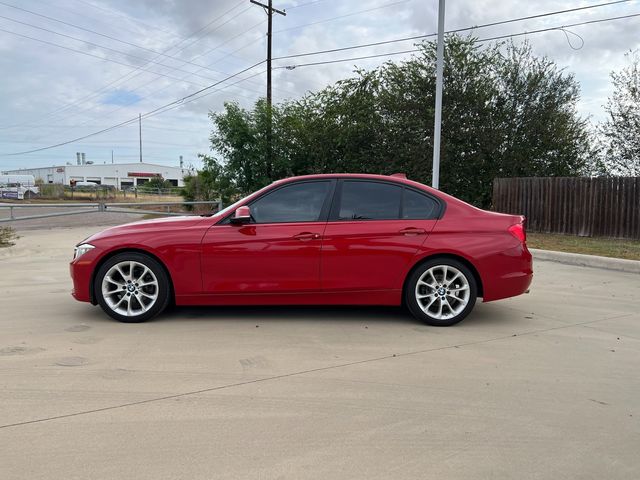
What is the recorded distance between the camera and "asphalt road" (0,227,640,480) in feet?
9.21

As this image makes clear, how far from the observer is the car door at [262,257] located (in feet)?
17.4

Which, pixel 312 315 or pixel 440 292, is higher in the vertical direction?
pixel 440 292

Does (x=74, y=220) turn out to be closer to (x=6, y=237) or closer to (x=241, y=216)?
(x=6, y=237)

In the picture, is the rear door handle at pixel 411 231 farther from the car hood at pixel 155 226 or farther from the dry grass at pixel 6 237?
the dry grass at pixel 6 237

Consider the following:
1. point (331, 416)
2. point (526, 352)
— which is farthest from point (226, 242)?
point (526, 352)

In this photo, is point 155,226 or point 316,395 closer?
point 316,395

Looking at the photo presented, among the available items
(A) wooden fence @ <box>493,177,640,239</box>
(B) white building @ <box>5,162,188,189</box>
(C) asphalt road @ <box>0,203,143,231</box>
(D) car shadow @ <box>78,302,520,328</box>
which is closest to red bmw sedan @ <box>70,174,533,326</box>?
(D) car shadow @ <box>78,302,520,328</box>

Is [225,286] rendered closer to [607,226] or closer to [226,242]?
[226,242]

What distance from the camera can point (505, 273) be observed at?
5441 mm

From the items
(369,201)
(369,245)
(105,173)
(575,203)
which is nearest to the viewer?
(369,245)

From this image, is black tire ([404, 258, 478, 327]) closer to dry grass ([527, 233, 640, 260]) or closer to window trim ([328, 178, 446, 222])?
window trim ([328, 178, 446, 222])

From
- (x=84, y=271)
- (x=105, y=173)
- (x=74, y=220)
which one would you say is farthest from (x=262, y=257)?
(x=105, y=173)

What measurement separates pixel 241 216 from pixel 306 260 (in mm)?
815

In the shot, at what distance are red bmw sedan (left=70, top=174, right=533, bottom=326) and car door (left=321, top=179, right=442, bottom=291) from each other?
0.01m
